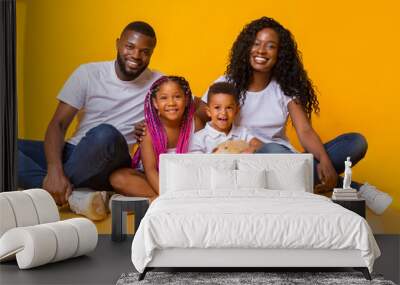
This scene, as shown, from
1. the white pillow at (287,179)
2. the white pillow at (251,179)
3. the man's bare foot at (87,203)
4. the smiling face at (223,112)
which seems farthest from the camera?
the man's bare foot at (87,203)

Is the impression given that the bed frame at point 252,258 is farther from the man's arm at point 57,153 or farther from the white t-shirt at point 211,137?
the man's arm at point 57,153

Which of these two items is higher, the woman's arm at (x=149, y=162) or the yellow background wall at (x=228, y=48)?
the yellow background wall at (x=228, y=48)

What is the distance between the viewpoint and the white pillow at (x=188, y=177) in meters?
7.23

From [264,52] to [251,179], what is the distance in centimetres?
149

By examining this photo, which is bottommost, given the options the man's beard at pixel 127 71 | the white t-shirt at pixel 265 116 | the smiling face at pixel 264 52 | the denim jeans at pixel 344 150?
the denim jeans at pixel 344 150

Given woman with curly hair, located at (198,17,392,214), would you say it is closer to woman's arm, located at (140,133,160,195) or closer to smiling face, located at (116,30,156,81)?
woman's arm, located at (140,133,160,195)

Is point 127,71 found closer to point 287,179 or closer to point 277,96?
point 277,96

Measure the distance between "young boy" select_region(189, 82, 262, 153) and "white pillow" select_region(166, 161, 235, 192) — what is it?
471 mm

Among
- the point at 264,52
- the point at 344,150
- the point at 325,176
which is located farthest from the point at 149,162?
the point at 344,150

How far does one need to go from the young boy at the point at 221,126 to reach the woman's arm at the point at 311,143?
47 cm

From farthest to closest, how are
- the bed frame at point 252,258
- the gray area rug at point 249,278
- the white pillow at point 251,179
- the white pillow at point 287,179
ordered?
the white pillow at point 287,179, the white pillow at point 251,179, the bed frame at point 252,258, the gray area rug at point 249,278

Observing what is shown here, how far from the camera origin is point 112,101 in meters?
7.89

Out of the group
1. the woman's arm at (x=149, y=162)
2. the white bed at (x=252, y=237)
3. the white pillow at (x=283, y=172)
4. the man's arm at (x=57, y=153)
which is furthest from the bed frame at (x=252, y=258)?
the man's arm at (x=57, y=153)

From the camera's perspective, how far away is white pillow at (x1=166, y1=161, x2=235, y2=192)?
723 centimetres
